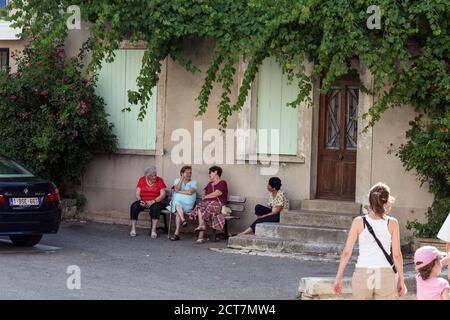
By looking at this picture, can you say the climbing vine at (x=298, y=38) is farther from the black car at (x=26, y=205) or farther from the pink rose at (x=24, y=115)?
the black car at (x=26, y=205)

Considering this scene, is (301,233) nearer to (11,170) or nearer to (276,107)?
(276,107)

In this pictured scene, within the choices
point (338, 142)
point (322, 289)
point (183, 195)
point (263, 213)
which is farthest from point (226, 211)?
point (322, 289)

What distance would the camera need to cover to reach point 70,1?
55.8ft

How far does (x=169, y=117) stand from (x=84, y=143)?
1625mm

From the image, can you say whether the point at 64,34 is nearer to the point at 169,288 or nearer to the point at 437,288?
the point at 169,288

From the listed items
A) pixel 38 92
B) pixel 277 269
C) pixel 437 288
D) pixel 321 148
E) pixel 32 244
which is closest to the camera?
pixel 437 288

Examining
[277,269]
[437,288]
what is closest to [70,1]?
[277,269]

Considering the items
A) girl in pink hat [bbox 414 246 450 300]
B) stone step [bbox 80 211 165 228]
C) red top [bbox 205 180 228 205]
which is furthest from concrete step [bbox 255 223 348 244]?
girl in pink hat [bbox 414 246 450 300]

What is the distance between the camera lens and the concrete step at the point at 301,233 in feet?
52.1

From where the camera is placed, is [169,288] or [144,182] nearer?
[169,288]

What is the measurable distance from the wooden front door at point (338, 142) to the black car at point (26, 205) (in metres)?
4.53

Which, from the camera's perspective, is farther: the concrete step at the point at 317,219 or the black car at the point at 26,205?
the concrete step at the point at 317,219

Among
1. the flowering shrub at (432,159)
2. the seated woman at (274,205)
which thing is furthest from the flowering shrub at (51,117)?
the flowering shrub at (432,159)

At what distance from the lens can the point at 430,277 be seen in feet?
28.5
